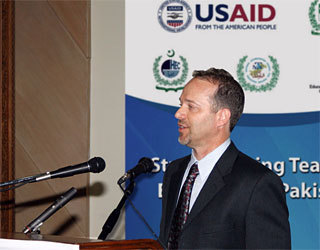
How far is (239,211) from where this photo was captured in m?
2.27

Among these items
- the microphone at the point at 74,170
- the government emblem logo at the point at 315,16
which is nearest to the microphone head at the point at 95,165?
the microphone at the point at 74,170

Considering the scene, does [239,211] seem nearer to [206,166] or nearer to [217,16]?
[206,166]

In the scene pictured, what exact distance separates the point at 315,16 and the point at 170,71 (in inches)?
44.8

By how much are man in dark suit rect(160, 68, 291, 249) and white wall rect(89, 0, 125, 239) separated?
1.70 meters

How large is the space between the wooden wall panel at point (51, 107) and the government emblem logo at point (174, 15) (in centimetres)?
65

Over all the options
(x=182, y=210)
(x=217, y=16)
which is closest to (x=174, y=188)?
(x=182, y=210)

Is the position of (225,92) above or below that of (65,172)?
above

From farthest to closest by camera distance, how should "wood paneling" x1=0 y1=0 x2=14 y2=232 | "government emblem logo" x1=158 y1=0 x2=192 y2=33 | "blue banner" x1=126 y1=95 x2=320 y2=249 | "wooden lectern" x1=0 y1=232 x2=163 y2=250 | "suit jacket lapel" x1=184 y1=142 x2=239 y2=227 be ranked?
"wood paneling" x1=0 y1=0 x2=14 y2=232 < "government emblem logo" x1=158 y1=0 x2=192 y2=33 < "blue banner" x1=126 y1=95 x2=320 y2=249 < "suit jacket lapel" x1=184 y1=142 x2=239 y2=227 < "wooden lectern" x1=0 y1=232 x2=163 y2=250

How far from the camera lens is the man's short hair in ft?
8.17

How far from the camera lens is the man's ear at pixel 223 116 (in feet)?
8.18

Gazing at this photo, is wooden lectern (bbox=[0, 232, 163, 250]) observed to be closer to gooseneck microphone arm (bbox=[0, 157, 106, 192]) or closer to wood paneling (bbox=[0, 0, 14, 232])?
gooseneck microphone arm (bbox=[0, 157, 106, 192])

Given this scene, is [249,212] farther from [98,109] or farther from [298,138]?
[98,109]

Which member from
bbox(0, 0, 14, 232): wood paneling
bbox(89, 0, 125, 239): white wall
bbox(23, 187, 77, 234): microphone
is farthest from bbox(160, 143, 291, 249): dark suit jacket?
bbox(0, 0, 14, 232): wood paneling

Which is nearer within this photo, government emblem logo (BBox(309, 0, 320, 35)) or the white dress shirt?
the white dress shirt
